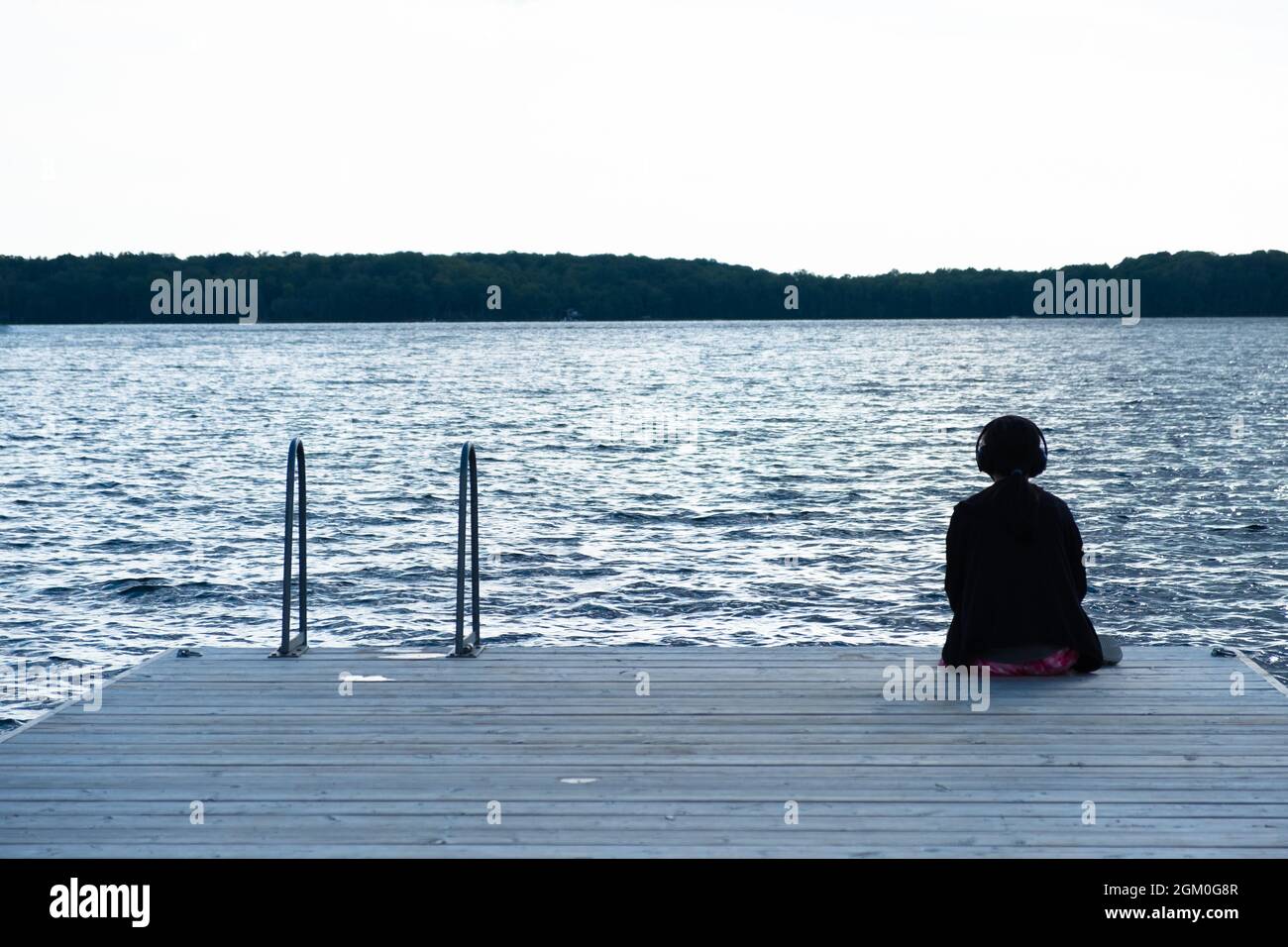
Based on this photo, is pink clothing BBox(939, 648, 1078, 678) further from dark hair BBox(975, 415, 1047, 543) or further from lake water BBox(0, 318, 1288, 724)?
lake water BBox(0, 318, 1288, 724)

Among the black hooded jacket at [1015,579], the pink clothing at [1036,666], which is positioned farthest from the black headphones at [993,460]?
the pink clothing at [1036,666]

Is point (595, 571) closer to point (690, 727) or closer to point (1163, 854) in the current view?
point (690, 727)

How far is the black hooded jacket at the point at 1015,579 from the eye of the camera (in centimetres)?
639

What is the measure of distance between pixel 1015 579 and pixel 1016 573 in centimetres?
3

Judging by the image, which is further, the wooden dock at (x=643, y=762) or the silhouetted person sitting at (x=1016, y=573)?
the silhouetted person sitting at (x=1016, y=573)

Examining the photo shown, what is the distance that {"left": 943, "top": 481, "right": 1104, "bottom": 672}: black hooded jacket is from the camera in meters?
6.39

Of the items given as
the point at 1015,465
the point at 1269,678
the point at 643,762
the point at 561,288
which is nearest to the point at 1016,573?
the point at 1015,465

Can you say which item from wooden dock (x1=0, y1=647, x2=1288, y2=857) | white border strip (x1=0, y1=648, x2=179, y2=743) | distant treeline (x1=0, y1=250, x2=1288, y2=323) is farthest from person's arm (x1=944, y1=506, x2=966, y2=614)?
distant treeline (x1=0, y1=250, x2=1288, y2=323)

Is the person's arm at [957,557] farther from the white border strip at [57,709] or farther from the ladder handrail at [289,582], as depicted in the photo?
the white border strip at [57,709]

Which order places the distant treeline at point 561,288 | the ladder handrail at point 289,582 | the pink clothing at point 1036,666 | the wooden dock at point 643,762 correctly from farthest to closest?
the distant treeline at point 561,288 < the ladder handrail at point 289,582 < the pink clothing at point 1036,666 < the wooden dock at point 643,762

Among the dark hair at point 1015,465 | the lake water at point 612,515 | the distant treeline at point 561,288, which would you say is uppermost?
the distant treeline at point 561,288

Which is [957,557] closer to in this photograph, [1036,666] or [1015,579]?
[1015,579]
